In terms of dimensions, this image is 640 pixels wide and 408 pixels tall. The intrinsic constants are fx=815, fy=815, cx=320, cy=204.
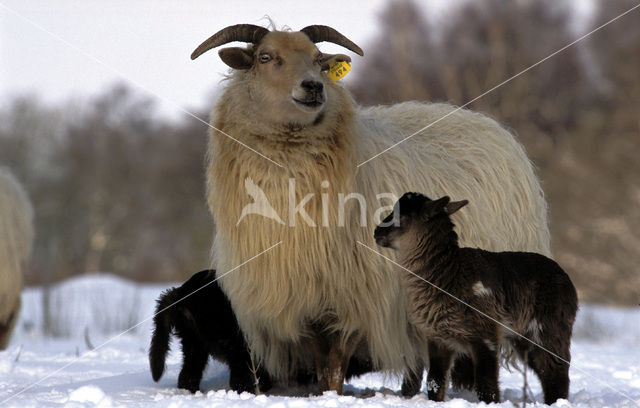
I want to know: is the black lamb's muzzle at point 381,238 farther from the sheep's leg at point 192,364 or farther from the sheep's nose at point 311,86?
the sheep's leg at point 192,364

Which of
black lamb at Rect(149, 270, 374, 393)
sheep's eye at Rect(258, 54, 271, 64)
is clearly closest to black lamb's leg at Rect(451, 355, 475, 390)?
black lamb at Rect(149, 270, 374, 393)

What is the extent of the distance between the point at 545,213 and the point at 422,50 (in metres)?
22.5

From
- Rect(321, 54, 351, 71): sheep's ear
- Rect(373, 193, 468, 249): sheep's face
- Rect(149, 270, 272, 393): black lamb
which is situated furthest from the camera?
Rect(321, 54, 351, 71): sheep's ear

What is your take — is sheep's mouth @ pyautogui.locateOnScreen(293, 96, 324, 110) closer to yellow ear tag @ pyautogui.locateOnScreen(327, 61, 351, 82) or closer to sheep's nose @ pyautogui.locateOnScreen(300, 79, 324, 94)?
sheep's nose @ pyautogui.locateOnScreen(300, 79, 324, 94)

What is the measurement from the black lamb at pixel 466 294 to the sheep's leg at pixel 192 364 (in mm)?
1915

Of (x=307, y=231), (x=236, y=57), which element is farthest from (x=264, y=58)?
(x=307, y=231)

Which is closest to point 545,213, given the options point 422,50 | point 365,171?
point 365,171

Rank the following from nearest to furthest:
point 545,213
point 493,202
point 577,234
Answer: point 493,202
point 545,213
point 577,234

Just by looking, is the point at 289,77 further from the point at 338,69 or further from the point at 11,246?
the point at 11,246

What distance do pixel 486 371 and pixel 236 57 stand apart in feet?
10.3

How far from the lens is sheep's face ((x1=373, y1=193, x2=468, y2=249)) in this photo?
5434 millimetres

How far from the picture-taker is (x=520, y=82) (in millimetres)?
26547

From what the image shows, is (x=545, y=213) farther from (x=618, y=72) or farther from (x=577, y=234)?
(x=618, y=72)

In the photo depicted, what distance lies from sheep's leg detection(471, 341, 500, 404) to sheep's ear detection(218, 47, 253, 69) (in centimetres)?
Answer: 290
